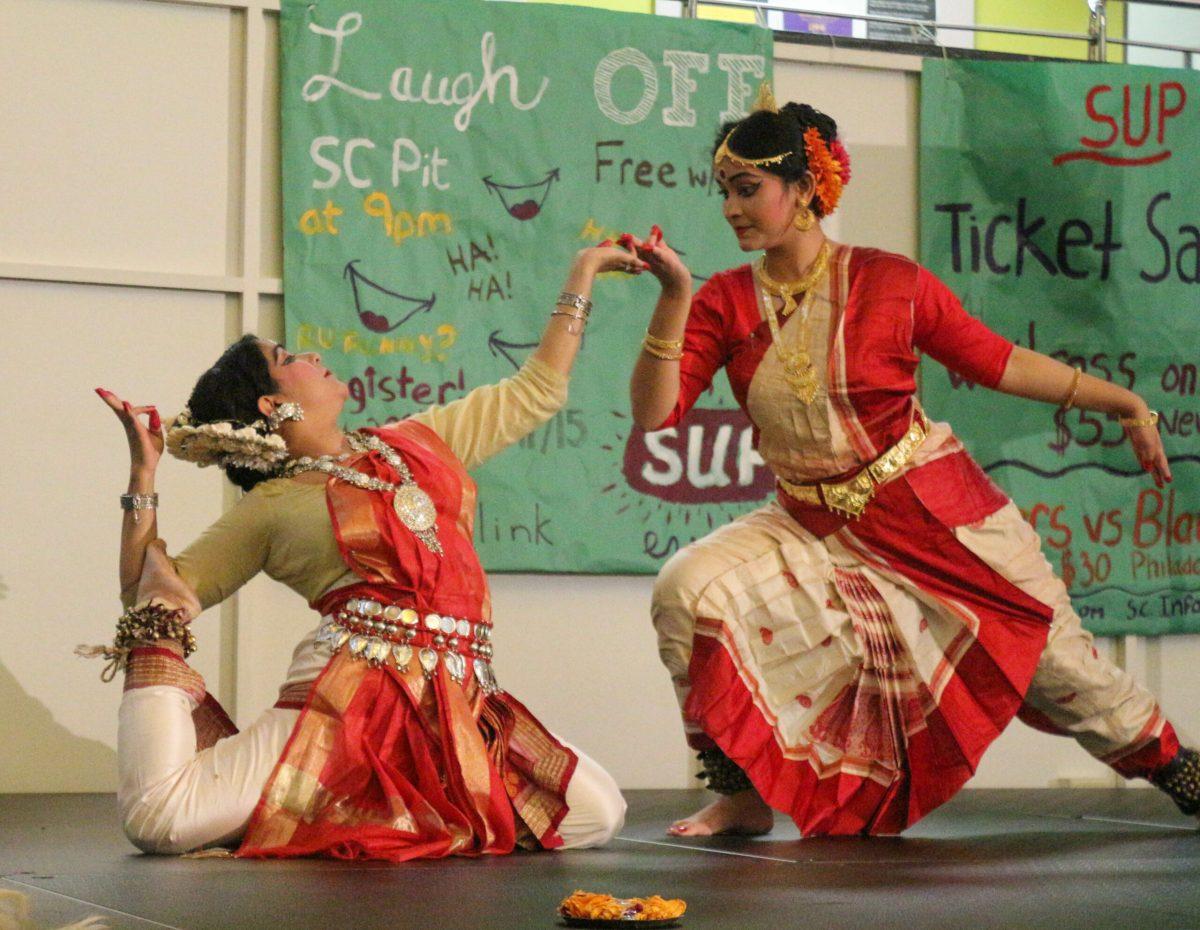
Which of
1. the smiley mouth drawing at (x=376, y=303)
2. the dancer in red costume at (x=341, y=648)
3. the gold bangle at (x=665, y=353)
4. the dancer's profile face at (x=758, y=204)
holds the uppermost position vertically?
the dancer's profile face at (x=758, y=204)

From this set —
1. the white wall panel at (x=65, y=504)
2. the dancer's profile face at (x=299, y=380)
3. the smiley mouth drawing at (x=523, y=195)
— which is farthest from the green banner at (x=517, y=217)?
the dancer's profile face at (x=299, y=380)

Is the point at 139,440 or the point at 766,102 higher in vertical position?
the point at 766,102

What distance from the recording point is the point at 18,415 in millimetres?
4312

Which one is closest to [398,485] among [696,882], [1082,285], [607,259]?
[607,259]

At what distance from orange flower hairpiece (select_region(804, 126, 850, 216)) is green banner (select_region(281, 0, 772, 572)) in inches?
51.0

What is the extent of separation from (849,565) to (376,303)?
5.47 ft

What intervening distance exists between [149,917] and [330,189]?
2716 mm

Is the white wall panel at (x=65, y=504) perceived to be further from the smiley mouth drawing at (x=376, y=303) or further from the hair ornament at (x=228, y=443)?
the hair ornament at (x=228, y=443)

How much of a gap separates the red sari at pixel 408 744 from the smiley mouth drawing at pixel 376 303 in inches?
57.7

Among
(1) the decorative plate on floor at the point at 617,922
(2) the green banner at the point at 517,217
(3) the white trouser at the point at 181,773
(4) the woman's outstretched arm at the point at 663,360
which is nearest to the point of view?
(1) the decorative plate on floor at the point at 617,922

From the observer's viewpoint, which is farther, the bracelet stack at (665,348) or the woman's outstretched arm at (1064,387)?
the woman's outstretched arm at (1064,387)

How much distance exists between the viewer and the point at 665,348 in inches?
129

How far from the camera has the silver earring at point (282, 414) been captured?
2.98 metres

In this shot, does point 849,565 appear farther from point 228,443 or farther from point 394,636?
point 228,443
